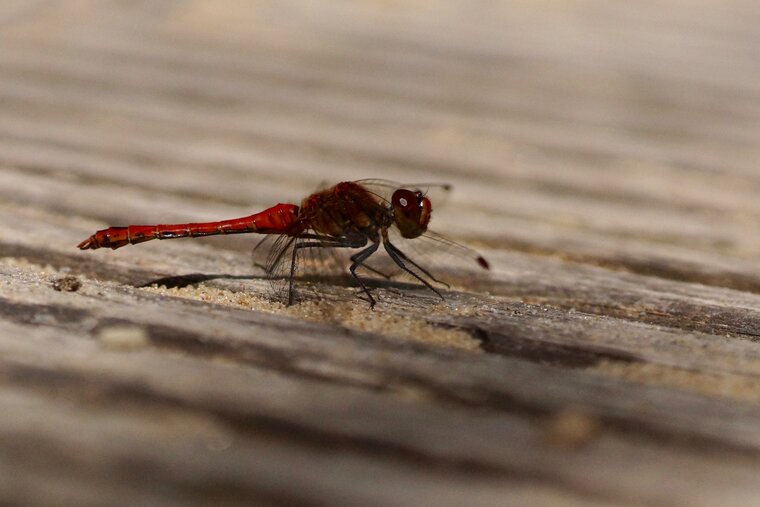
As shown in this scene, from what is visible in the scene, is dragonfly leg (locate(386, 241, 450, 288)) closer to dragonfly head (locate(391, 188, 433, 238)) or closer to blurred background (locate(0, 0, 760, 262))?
dragonfly head (locate(391, 188, 433, 238))

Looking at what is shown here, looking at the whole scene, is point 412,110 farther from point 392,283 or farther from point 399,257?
point 392,283

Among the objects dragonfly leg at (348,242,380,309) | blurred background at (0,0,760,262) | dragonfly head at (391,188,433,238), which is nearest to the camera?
dragonfly leg at (348,242,380,309)

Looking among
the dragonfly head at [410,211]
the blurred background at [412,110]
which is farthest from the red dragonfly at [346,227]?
the blurred background at [412,110]

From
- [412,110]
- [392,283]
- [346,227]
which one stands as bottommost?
[392,283]

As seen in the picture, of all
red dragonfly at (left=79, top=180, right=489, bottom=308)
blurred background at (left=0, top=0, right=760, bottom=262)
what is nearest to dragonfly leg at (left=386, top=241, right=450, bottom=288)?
red dragonfly at (left=79, top=180, right=489, bottom=308)

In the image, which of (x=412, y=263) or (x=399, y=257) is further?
(x=399, y=257)

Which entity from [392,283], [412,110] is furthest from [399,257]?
[412,110]
